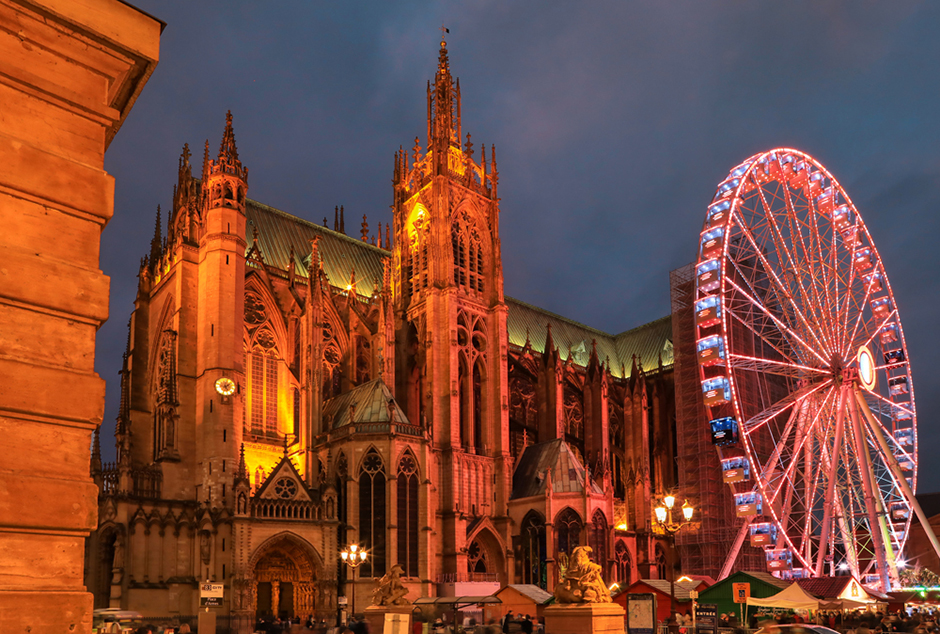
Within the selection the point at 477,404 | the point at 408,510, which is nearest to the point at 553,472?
the point at 477,404

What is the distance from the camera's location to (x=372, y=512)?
42.4m

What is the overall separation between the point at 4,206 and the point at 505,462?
45904 mm

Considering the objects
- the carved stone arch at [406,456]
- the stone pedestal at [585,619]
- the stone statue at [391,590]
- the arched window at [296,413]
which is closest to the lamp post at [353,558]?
the carved stone arch at [406,456]

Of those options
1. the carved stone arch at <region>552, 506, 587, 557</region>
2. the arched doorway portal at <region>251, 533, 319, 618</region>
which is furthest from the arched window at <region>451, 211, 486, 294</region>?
the arched doorway portal at <region>251, 533, 319, 618</region>

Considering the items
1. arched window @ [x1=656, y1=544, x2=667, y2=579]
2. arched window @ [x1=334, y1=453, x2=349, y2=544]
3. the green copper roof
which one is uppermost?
the green copper roof

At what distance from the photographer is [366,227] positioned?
66.8 meters

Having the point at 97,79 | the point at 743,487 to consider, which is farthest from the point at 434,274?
the point at 97,79

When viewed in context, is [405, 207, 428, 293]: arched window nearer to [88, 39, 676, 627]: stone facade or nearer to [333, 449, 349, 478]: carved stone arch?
[88, 39, 676, 627]: stone facade

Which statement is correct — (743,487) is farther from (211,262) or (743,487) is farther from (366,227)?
(211,262)

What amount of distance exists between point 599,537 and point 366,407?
1561cm

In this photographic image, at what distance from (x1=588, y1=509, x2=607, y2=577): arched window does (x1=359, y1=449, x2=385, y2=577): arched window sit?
12.8 m

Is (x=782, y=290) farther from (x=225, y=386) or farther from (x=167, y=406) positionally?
(x=167, y=406)

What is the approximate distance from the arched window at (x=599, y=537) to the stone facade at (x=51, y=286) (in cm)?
4583

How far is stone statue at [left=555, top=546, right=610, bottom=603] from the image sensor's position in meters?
16.5
